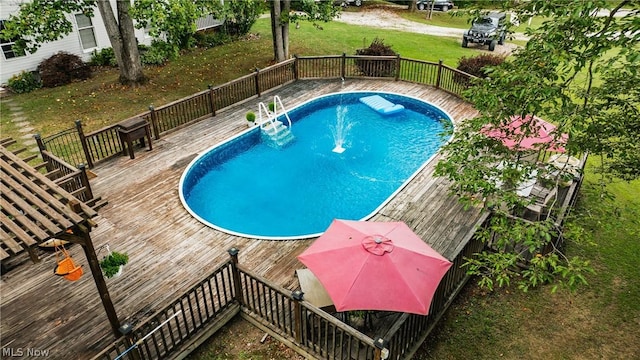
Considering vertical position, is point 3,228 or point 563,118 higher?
point 563,118

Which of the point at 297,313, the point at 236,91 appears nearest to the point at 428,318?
the point at 297,313

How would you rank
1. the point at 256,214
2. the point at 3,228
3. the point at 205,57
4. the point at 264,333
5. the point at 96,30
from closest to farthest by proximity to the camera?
the point at 3,228, the point at 264,333, the point at 256,214, the point at 96,30, the point at 205,57

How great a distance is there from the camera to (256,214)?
37.2 feet

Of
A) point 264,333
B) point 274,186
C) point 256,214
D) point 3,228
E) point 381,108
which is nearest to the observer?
point 3,228

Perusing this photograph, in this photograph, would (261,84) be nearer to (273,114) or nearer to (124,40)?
(273,114)

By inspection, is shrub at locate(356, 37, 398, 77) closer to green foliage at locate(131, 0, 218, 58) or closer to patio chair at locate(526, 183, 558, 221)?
green foliage at locate(131, 0, 218, 58)

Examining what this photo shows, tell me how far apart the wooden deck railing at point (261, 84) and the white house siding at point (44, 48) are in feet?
20.2

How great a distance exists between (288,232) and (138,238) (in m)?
3.46

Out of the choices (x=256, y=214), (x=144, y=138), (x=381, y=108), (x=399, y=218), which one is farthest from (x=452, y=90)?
(x=144, y=138)

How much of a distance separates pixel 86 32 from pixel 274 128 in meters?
11.4

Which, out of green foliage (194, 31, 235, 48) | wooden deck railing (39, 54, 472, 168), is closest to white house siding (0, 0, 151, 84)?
green foliage (194, 31, 235, 48)

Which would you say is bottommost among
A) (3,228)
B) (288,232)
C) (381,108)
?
(288,232)

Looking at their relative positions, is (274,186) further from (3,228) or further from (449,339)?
(3,228)

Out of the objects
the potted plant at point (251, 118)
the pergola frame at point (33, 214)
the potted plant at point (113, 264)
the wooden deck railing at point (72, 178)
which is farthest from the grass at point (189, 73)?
the pergola frame at point (33, 214)
